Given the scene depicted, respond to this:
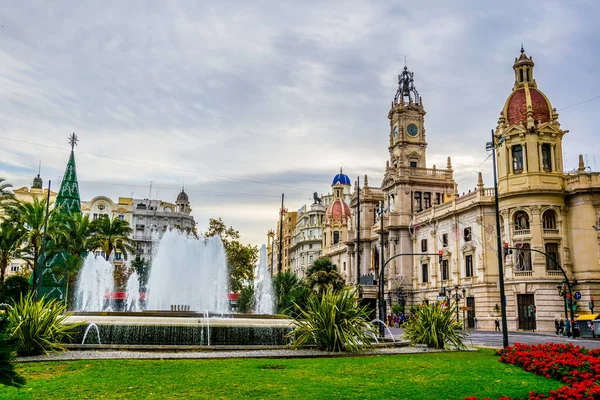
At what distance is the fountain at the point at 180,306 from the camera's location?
61.1 ft

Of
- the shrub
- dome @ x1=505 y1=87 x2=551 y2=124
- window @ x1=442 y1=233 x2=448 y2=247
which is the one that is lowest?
the shrub

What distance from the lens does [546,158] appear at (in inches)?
1832

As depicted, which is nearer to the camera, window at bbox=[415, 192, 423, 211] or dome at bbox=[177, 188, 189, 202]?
window at bbox=[415, 192, 423, 211]

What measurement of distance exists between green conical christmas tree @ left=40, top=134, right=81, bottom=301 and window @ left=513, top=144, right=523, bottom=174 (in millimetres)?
39618

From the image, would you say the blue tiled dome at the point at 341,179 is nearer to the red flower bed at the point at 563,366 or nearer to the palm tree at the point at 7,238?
the palm tree at the point at 7,238

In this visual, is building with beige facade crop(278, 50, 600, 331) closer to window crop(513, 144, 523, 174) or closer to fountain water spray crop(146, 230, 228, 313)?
window crop(513, 144, 523, 174)

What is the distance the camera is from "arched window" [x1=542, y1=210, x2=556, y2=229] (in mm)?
44969

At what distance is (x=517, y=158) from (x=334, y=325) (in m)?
35.3

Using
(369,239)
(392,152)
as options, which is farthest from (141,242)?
(392,152)

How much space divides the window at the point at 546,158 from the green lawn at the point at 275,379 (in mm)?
35583

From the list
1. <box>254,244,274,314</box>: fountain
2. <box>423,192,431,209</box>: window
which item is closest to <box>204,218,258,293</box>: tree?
<box>254,244,274,314</box>: fountain

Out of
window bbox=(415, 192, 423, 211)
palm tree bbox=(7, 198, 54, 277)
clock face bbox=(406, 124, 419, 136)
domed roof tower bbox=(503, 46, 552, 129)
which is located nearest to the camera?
palm tree bbox=(7, 198, 54, 277)

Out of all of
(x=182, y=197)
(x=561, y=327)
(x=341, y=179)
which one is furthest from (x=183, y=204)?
(x=561, y=327)

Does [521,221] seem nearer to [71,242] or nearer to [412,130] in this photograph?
[412,130]
